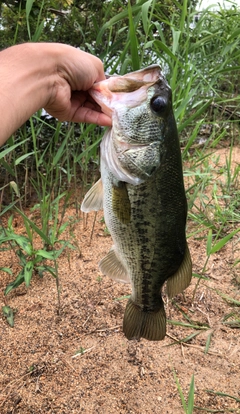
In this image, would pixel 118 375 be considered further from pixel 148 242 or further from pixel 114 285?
pixel 148 242

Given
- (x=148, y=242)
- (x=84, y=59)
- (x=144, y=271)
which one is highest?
(x=84, y=59)

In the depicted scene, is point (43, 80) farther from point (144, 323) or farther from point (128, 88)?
point (144, 323)

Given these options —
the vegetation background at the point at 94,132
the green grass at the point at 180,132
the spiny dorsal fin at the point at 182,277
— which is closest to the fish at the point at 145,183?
the spiny dorsal fin at the point at 182,277

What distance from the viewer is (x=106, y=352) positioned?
75.7 inches

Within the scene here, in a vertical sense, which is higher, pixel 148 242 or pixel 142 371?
pixel 148 242

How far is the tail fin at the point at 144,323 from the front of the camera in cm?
145

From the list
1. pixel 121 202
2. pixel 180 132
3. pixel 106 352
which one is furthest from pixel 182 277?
pixel 180 132

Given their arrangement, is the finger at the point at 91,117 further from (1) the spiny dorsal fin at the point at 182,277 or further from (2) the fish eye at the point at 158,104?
(1) the spiny dorsal fin at the point at 182,277

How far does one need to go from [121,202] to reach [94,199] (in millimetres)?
145

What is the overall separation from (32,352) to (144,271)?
85cm

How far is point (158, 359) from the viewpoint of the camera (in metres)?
1.89

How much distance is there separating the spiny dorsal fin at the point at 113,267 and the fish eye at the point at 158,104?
1.89 ft

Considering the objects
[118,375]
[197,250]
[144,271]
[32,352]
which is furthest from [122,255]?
[197,250]

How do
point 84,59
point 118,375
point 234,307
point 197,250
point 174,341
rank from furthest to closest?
point 197,250 < point 234,307 < point 174,341 < point 118,375 < point 84,59
